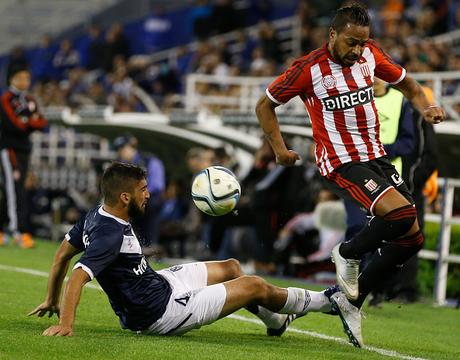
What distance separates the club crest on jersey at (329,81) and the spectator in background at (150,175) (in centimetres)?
660

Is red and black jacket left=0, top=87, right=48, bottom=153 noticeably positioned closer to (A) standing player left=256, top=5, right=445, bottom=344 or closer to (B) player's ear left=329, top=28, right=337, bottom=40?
(A) standing player left=256, top=5, right=445, bottom=344

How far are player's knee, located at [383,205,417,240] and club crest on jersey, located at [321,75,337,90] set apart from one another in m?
A: 0.95

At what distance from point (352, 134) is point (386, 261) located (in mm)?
880

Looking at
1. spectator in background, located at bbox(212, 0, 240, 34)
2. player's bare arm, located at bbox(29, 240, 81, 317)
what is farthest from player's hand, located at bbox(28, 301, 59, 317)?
spectator in background, located at bbox(212, 0, 240, 34)

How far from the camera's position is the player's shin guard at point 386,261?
761cm

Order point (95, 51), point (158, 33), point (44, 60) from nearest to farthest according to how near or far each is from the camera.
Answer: point (158, 33), point (95, 51), point (44, 60)

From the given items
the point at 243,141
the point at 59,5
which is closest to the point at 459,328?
the point at 243,141

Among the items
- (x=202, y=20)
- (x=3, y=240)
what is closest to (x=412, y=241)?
(x=3, y=240)

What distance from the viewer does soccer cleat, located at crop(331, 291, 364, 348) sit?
736 centimetres

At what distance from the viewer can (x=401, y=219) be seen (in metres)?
7.35

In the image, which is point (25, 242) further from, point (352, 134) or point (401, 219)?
point (401, 219)

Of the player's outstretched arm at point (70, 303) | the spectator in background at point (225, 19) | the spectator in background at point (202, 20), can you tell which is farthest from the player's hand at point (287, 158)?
the spectator in background at point (202, 20)

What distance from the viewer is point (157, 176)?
52.5 feet

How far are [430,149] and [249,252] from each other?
549 centimetres
